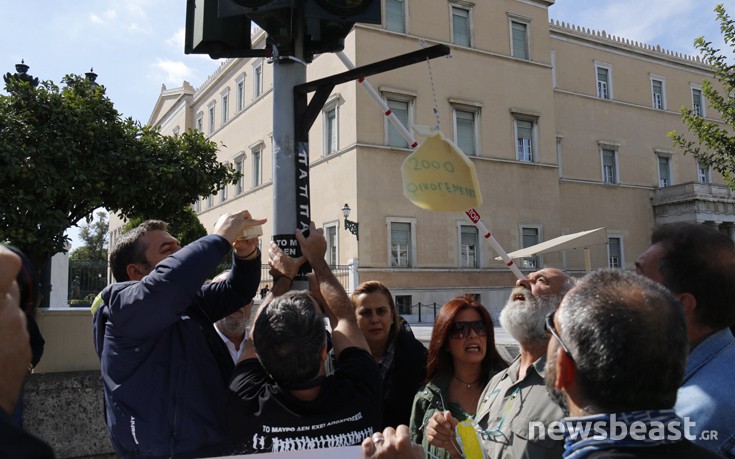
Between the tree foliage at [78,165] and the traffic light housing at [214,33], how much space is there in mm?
6972

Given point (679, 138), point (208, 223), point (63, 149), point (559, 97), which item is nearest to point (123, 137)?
point (63, 149)

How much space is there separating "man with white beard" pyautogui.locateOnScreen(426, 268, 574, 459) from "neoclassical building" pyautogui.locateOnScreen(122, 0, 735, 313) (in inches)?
802

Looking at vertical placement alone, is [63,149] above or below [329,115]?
below

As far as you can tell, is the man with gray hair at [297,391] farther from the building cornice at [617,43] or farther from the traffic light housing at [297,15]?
the building cornice at [617,43]

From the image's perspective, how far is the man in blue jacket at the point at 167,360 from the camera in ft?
7.32

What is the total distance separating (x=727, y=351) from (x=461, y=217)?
24301 mm

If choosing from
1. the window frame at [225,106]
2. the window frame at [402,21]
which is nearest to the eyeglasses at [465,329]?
the window frame at [402,21]

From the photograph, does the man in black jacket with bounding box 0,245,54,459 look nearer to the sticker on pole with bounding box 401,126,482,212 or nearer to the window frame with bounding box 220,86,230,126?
the sticker on pole with bounding box 401,126,482,212

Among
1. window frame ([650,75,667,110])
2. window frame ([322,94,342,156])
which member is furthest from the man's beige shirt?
window frame ([650,75,667,110])

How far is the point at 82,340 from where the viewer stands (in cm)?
575

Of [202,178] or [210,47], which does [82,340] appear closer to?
[210,47]

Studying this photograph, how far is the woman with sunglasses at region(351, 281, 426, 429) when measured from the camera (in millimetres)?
3541

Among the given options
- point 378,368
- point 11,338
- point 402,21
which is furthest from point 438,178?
point 402,21

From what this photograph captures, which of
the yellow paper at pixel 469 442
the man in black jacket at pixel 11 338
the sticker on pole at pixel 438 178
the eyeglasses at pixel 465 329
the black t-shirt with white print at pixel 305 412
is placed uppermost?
the sticker on pole at pixel 438 178
